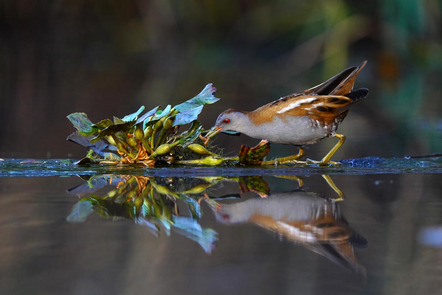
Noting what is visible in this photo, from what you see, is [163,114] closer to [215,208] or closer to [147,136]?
[147,136]

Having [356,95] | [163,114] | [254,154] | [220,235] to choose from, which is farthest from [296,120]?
[220,235]

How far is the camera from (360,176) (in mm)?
4797

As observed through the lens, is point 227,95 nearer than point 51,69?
Yes

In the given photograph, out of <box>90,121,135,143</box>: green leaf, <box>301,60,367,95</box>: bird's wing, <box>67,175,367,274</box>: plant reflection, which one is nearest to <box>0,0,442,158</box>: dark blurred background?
<box>301,60,367,95</box>: bird's wing

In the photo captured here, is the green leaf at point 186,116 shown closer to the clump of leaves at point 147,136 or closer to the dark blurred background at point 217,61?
the clump of leaves at point 147,136

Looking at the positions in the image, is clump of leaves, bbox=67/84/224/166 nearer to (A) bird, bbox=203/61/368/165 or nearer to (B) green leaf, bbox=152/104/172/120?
(B) green leaf, bbox=152/104/172/120

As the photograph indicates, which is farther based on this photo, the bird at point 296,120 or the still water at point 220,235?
the bird at point 296,120

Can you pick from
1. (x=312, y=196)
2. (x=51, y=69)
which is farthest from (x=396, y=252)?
(x=51, y=69)

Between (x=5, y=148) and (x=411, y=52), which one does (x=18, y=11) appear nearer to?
(x=411, y=52)

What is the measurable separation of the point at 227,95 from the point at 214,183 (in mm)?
6777

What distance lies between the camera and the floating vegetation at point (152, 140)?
17.3 ft

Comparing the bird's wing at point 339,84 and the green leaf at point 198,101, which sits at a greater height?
the bird's wing at point 339,84

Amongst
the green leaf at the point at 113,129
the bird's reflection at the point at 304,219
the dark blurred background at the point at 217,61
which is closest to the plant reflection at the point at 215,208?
the bird's reflection at the point at 304,219

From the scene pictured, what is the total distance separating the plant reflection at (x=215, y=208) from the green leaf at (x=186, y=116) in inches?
26.8
